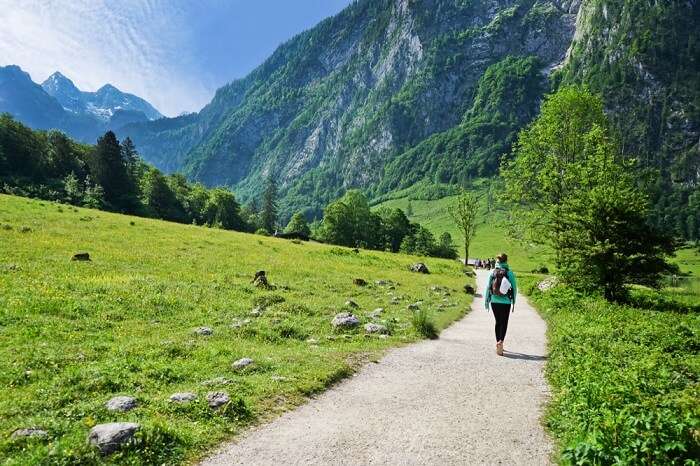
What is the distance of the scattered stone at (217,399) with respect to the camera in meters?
10.2

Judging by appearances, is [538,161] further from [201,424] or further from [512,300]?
[201,424]

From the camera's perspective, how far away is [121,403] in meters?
9.78

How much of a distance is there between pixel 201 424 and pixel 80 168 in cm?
12225

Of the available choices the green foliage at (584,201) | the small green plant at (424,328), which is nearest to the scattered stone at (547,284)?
the green foliage at (584,201)

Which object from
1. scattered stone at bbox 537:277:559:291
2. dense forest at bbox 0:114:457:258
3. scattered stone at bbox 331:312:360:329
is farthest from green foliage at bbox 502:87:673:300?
dense forest at bbox 0:114:457:258

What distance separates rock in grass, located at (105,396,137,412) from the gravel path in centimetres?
254

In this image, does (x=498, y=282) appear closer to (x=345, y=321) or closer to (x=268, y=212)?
(x=345, y=321)

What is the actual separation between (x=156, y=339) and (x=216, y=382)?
487 cm

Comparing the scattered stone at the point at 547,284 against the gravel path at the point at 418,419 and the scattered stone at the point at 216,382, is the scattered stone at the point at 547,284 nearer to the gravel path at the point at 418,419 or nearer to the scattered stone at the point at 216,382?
the gravel path at the point at 418,419

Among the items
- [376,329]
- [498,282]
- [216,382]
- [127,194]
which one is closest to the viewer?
[216,382]

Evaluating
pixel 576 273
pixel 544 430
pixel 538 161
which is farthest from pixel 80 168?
pixel 544 430

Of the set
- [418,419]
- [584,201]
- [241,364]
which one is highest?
[584,201]

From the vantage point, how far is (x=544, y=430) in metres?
10.1

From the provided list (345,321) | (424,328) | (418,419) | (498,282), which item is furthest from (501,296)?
(418,419)
